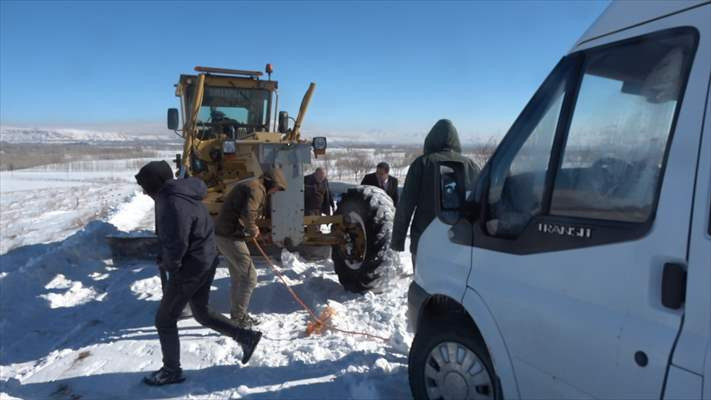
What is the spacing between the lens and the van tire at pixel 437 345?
2652 millimetres

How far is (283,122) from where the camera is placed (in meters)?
8.20

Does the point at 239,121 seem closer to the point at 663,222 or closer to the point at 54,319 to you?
the point at 54,319

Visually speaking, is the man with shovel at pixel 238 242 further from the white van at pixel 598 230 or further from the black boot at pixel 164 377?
the white van at pixel 598 230

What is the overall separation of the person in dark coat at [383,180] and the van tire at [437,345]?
480 cm

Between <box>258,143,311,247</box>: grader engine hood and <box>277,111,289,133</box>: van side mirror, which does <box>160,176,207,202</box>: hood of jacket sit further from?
<box>277,111,289,133</box>: van side mirror

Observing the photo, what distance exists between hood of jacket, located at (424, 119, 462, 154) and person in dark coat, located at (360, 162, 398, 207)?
3.51 metres

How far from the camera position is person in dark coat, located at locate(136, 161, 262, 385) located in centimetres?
372

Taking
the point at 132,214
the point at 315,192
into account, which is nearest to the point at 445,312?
the point at 315,192

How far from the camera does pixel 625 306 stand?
1.90 metres

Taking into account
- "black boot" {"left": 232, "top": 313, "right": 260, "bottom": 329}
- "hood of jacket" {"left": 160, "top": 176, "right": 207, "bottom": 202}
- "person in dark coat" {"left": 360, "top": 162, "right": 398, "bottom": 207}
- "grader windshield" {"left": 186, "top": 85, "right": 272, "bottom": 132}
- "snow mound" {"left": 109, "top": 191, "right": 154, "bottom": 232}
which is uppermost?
"grader windshield" {"left": 186, "top": 85, "right": 272, "bottom": 132}

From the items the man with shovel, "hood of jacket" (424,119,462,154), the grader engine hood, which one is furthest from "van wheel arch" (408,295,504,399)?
the grader engine hood

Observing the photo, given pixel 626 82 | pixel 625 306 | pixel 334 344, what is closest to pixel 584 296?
pixel 625 306

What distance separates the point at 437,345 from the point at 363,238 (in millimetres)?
3458

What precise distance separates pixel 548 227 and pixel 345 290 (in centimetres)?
433
